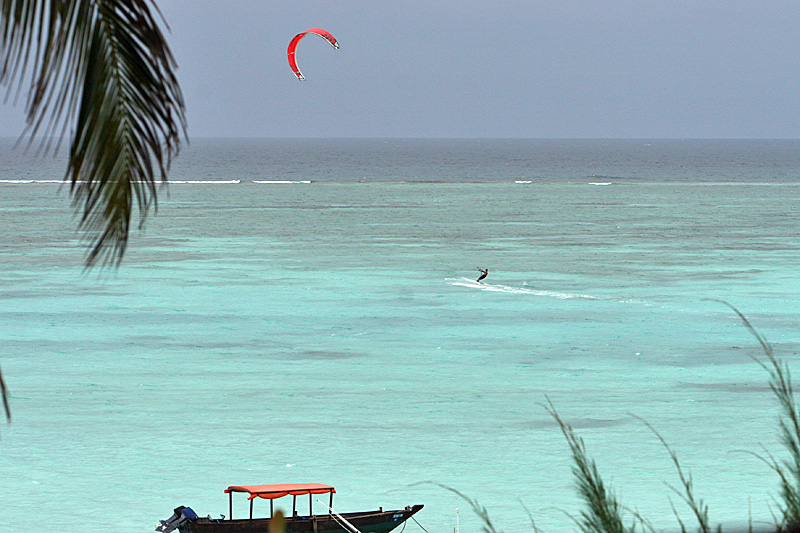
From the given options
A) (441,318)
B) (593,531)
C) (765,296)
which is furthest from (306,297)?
(593,531)

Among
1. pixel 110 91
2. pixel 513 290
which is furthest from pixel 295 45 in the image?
pixel 110 91

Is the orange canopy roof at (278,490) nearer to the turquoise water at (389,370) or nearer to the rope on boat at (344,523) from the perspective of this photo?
the rope on boat at (344,523)

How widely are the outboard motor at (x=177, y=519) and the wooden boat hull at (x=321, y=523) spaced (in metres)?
0.06

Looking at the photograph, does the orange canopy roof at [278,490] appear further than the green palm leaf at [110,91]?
Yes

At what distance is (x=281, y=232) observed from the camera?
143ft

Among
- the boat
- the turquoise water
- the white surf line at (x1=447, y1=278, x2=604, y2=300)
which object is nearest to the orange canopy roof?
the boat

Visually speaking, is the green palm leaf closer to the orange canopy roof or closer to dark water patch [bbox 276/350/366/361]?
the orange canopy roof

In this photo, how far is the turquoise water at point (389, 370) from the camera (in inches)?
514

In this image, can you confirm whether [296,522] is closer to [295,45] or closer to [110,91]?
[110,91]

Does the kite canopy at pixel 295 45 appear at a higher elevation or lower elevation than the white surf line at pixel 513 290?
higher

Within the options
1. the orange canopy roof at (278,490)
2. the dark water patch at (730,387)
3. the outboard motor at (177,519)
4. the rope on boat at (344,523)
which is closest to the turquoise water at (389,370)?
the dark water patch at (730,387)

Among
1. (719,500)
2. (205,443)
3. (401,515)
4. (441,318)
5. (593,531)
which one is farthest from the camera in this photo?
(441,318)

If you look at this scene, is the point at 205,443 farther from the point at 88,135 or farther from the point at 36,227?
the point at 36,227

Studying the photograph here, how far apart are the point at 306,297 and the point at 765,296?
36.8 feet
